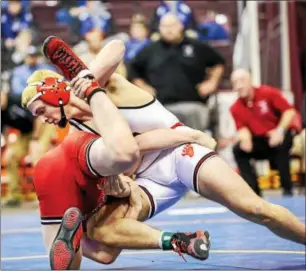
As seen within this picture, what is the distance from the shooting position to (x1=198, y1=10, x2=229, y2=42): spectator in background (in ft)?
34.4

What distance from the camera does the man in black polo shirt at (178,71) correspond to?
841cm

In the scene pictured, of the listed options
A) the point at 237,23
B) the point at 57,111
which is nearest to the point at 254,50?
the point at 237,23

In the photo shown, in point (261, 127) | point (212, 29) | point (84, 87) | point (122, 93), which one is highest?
point (84, 87)

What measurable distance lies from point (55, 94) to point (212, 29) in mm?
6953

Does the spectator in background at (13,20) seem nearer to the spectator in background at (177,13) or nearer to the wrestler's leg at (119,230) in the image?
the spectator in background at (177,13)

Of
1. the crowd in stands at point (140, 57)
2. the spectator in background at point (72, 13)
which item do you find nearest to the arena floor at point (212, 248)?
the crowd in stands at point (140, 57)

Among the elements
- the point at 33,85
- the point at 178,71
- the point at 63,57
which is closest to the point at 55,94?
the point at 33,85

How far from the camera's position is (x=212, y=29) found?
10.7 metres

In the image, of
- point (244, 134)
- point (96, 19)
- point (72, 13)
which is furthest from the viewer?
point (72, 13)

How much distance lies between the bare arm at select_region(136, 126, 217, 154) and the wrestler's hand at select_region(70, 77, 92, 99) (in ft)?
2.56

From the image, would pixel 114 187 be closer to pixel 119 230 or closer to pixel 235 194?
pixel 119 230

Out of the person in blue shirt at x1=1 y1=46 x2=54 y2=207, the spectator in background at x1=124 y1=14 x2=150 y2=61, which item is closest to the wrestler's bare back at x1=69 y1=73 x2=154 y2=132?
the person in blue shirt at x1=1 y1=46 x2=54 y2=207

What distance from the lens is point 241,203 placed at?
411 centimetres

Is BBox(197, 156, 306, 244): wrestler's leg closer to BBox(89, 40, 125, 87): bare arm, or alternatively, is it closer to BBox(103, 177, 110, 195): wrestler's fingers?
BBox(103, 177, 110, 195): wrestler's fingers
